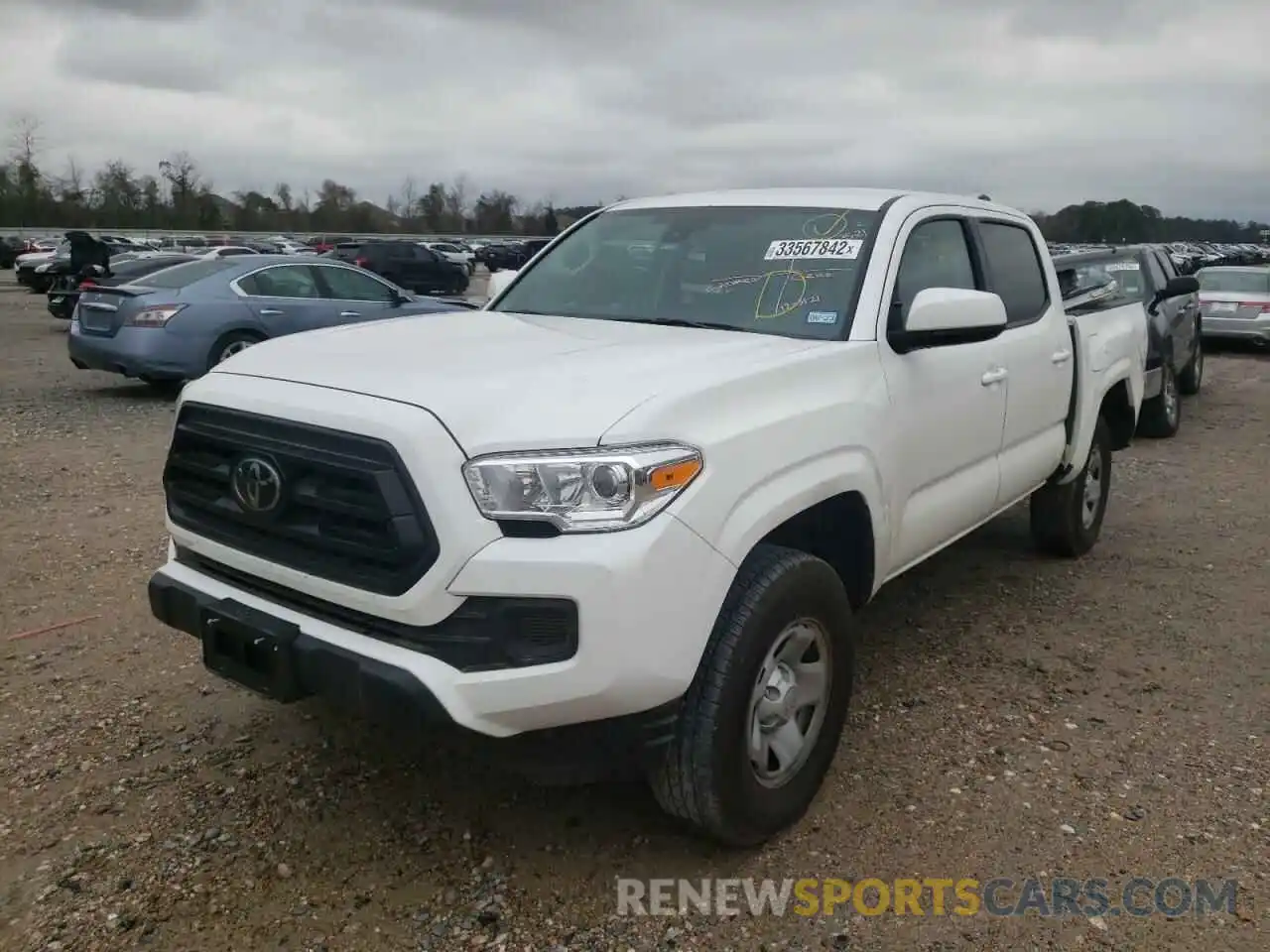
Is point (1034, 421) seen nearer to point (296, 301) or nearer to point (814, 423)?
point (814, 423)

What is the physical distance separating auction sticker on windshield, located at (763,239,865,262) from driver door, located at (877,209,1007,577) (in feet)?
0.51

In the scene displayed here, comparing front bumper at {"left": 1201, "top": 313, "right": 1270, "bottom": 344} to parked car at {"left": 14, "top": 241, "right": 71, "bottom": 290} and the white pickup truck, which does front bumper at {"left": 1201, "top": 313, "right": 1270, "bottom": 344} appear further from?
parked car at {"left": 14, "top": 241, "right": 71, "bottom": 290}

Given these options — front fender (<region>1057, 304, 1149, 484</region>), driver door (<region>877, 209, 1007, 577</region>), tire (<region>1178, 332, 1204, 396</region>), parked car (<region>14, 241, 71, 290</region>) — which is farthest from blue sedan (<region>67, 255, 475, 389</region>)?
parked car (<region>14, 241, 71, 290</region>)

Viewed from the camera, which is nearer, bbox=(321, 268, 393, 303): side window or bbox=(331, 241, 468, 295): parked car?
bbox=(321, 268, 393, 303): side window

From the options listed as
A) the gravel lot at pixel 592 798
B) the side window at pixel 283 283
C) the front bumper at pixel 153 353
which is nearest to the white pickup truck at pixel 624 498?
the gravel lot at pixel 592 798

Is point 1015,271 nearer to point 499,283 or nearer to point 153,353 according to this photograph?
point 499,283

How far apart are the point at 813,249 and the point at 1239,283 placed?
50.5ft

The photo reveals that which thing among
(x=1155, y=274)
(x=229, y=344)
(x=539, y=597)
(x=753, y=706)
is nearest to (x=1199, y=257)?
(x=1155, y=274)

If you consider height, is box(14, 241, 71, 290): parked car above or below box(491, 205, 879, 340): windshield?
below

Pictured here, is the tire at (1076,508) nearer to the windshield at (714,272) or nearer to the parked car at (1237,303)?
the windshield at (714,272)

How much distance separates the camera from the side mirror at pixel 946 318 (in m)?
3.36

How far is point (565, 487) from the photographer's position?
2449mm

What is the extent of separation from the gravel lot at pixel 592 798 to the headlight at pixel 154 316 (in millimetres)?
5535

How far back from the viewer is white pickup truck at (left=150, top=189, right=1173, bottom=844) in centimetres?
243
